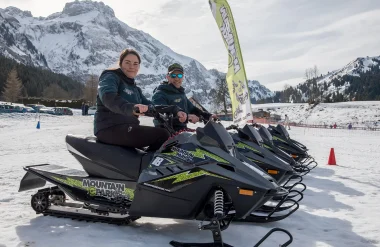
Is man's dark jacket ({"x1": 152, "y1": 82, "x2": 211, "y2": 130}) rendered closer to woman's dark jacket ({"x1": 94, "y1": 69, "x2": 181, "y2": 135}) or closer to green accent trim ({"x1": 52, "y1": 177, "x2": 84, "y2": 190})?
woman's dark jacket ({"x1": 94, "y1": 69, "x2": 181, "y2": 135})

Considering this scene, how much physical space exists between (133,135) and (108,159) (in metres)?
0.36

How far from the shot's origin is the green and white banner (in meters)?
9.65

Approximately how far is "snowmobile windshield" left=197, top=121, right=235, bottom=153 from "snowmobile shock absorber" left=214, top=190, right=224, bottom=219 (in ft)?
1.43

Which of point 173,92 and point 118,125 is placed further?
point 173,92

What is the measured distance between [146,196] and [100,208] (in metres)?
0.65

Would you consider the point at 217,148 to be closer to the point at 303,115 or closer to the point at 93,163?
the point at 93,163

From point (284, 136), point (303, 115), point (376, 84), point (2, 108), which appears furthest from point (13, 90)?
point (376, 84)

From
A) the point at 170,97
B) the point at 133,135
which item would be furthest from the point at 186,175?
the point at 170,97

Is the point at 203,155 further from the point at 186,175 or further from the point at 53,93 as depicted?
the point at 53,93

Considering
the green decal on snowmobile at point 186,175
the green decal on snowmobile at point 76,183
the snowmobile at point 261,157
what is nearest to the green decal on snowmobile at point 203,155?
the green decal on snowmobile at point 186,175

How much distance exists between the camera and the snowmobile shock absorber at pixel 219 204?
2.75 metres

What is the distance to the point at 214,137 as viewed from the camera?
10.4ft

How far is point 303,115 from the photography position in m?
71.4

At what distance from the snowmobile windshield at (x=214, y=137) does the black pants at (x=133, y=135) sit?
0.59 metres
